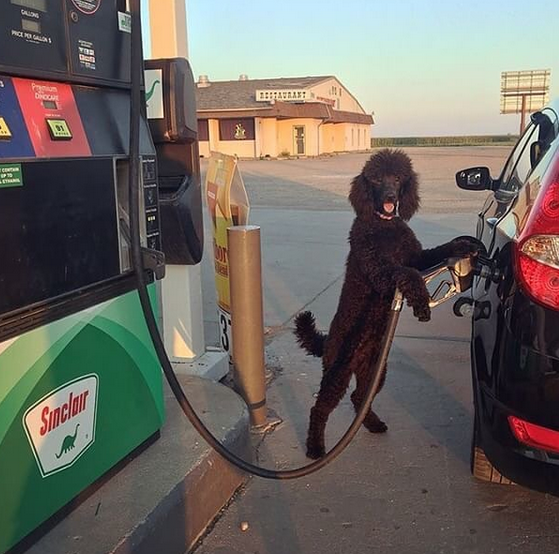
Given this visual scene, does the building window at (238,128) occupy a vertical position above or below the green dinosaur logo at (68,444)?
above

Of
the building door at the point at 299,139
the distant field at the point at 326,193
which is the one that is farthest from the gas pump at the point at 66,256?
the building door at the point at 299,139

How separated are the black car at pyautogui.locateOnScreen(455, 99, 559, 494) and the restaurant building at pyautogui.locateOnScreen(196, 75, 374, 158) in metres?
39.1

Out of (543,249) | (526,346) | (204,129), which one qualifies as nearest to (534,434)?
(526,346)

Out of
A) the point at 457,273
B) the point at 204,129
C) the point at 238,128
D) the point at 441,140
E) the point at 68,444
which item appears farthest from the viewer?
the point at 441,140

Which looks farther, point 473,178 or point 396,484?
point 473,178

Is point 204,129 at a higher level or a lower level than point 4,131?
higher

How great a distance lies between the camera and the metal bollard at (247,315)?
3.49 metres

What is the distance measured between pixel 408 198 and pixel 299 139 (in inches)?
1692

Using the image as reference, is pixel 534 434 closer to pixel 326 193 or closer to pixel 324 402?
pixel 324 402

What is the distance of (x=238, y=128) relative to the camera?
141 feet

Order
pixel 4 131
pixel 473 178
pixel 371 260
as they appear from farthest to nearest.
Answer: pixel 473 178 < pixel 371 260 < pixel 4 131

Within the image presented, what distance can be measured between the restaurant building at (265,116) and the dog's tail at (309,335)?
Result: 38.0m

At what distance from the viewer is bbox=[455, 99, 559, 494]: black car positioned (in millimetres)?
2133

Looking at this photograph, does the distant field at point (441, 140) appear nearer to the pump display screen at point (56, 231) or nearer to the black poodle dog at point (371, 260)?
the black poodle dog at point (371, 260)
